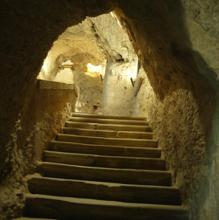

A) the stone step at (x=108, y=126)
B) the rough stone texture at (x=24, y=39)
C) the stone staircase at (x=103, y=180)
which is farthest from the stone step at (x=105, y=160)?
the rough stone texture at (x=24, y=39)

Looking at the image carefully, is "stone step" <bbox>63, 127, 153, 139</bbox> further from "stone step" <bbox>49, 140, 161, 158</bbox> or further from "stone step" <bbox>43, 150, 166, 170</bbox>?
"stone step" <bbox>43, 150, 166, 170</bbox>

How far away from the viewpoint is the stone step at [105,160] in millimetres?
3828

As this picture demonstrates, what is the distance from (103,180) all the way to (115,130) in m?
1.38

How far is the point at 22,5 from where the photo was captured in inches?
92.0

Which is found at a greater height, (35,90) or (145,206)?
(35,90)

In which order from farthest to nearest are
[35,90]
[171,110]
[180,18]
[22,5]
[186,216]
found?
[171,110] → [35,90] → [186,216] → [22,5] → [180,18]

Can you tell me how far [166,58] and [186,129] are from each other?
33.4 inches

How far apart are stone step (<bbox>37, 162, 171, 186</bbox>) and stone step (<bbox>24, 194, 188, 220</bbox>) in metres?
0.43

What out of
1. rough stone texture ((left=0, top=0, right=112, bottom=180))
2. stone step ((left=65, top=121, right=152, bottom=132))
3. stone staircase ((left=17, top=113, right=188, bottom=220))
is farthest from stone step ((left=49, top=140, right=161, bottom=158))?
rough stone texture ((left=0, top=0, right=112, bottom=180))

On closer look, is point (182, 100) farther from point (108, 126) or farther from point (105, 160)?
point (108, 126)

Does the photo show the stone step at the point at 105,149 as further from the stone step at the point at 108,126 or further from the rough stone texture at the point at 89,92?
the rough stone texture at the point at 89,92

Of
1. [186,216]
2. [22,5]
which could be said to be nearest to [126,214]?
[186,216]

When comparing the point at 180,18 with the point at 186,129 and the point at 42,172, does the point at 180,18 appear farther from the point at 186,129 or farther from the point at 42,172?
the point at 42,172

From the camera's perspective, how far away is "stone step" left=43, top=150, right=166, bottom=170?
3.83 metres
